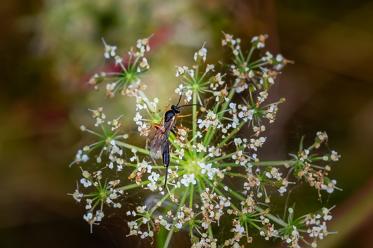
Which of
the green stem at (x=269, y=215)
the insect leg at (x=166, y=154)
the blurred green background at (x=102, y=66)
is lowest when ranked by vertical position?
the green stem at (x=269, y=215)

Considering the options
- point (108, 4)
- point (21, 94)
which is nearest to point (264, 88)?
point (108, 4)

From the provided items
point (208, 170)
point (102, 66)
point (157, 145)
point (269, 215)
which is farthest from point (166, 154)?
point (102, 66)

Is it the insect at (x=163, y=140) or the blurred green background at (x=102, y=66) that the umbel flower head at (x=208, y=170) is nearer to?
the insect at (x=163, y=140)

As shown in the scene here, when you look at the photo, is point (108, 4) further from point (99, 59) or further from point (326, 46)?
point (326, 46)

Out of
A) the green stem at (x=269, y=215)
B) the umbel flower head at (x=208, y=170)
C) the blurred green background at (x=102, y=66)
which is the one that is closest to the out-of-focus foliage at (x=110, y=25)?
the blurred green background at (x=102, y=66)

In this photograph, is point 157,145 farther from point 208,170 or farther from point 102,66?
point 102,66
